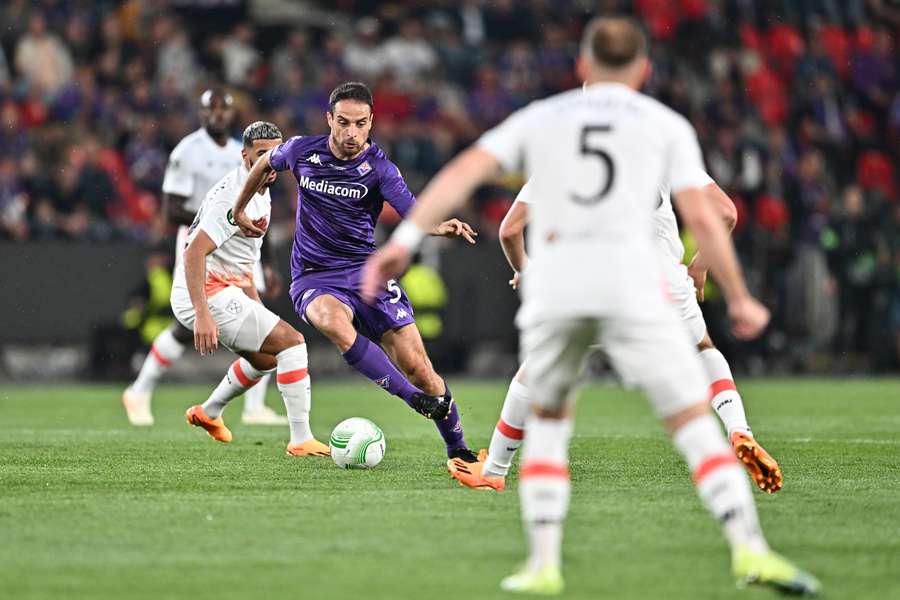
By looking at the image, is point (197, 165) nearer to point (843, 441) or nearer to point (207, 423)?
point (207, 423)

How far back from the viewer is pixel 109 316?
1881 centimetres

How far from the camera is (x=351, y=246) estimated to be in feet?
31.0

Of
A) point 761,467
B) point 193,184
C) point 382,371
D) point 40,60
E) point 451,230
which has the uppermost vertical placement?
point 40,60

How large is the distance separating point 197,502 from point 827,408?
8474 mm

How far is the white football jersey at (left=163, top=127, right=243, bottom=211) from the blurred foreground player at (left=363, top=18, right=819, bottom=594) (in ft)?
24.8

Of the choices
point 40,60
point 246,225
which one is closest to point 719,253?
point 246,225

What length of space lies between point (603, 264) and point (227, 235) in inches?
202

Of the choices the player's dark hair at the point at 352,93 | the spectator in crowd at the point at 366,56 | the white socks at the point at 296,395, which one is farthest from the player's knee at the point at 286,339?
the spectator in crowd at the point at 366,56

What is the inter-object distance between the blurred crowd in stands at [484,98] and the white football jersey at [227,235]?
27.7 feet

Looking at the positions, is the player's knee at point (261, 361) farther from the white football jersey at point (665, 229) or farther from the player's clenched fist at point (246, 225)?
the white football jersey at point (665, 229)

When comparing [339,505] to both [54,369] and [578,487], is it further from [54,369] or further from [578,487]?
[54,369]

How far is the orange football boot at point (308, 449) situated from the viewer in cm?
996

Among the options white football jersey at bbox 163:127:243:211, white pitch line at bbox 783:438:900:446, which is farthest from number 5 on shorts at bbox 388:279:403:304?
white football jersey at bbox 163:127:243:211

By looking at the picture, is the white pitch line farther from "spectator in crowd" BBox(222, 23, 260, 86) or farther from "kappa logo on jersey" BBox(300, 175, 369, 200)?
"spectator in crowd" BBox(222, 23, 260, 86)
